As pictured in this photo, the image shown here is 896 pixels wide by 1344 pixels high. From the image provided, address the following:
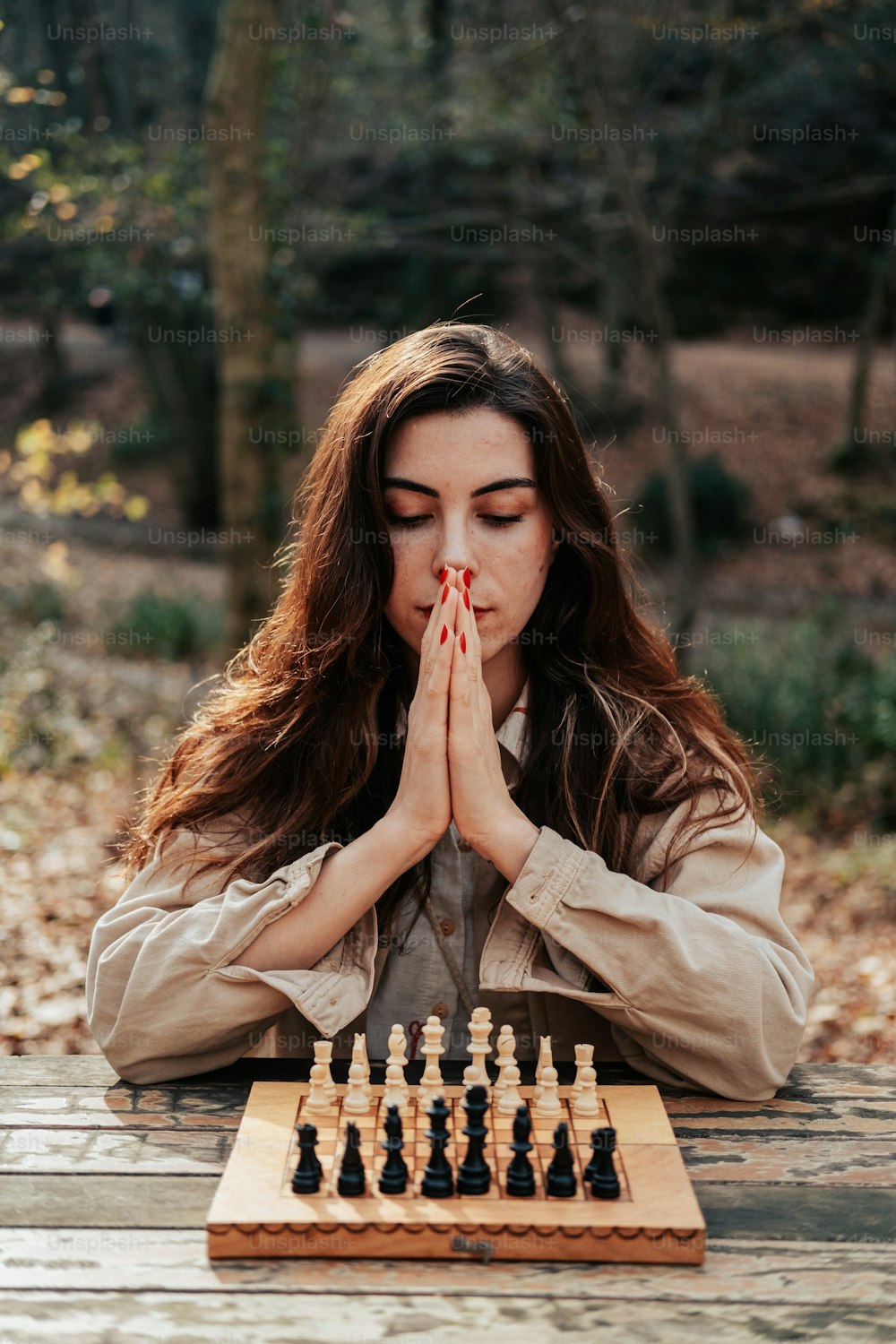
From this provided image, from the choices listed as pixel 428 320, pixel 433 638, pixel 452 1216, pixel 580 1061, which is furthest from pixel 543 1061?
pixel 428 320

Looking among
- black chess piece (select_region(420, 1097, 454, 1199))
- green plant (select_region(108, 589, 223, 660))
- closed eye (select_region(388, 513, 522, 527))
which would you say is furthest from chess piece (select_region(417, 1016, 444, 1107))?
green plant (select_region(108, 589, 223, 660))

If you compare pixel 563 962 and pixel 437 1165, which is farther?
pixel 563 962

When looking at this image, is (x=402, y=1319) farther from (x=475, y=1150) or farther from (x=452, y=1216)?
(x=475, y=1150)

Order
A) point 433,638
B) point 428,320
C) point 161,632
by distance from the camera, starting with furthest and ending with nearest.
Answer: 1. point 428,320
2. point 161,632
3. point 433,638

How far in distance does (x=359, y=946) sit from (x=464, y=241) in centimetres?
1594

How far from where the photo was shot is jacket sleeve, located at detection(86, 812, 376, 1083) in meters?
2.40

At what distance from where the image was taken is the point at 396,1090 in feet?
7.10

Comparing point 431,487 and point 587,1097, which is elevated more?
point 431,487

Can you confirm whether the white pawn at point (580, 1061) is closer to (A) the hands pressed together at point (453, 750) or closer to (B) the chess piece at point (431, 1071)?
(B) the chess piece at point (431, 1071)

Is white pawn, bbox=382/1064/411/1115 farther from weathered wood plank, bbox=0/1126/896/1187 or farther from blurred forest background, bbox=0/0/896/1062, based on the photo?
blurred forest background, bbox=0/0/896/1062

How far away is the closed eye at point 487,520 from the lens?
8.57 ft

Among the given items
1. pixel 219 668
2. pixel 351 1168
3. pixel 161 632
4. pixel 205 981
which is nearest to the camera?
pixel 351 1168

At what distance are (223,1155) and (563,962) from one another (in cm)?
72

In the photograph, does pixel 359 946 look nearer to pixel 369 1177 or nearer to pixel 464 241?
pixel 369 1177
